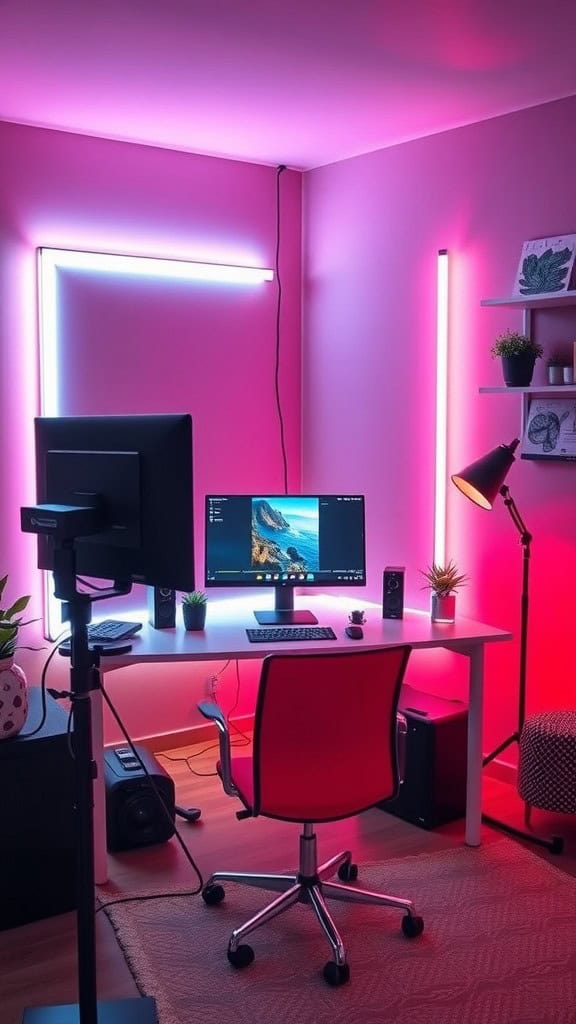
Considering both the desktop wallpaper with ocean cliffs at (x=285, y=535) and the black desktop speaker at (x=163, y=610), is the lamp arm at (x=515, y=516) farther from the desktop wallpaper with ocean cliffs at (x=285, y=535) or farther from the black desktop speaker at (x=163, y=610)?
the black desktop speaker at (x=163, y=610)

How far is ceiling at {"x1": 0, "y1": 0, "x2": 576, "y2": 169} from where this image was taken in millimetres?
2732

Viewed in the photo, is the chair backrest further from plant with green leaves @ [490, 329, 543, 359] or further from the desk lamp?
plant with green leaves @ [490, 329, 543, 359]

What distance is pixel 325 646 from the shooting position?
3254 mm

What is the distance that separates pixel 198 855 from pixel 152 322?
2.24 meters

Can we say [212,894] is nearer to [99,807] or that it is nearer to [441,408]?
[99,807]

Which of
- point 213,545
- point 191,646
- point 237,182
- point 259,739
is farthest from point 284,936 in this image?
point 237,182

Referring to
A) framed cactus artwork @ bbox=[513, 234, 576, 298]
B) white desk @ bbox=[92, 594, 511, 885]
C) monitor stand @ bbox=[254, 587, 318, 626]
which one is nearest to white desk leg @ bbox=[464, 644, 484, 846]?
white desk @ bbox=[92, 594, 511, 885]

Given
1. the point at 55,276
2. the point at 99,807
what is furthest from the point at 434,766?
the point at 55,276

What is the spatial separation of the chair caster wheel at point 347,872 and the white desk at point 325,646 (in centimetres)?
54

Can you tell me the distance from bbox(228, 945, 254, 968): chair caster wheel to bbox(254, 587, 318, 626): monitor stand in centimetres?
119

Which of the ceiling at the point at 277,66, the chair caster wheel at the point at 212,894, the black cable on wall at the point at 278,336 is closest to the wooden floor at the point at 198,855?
the chair caster wheel at the point at 212,894

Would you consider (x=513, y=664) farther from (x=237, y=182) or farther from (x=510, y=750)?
(x=237, y=182)

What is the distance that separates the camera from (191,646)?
323 centimetres

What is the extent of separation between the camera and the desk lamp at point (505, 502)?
3.36m
